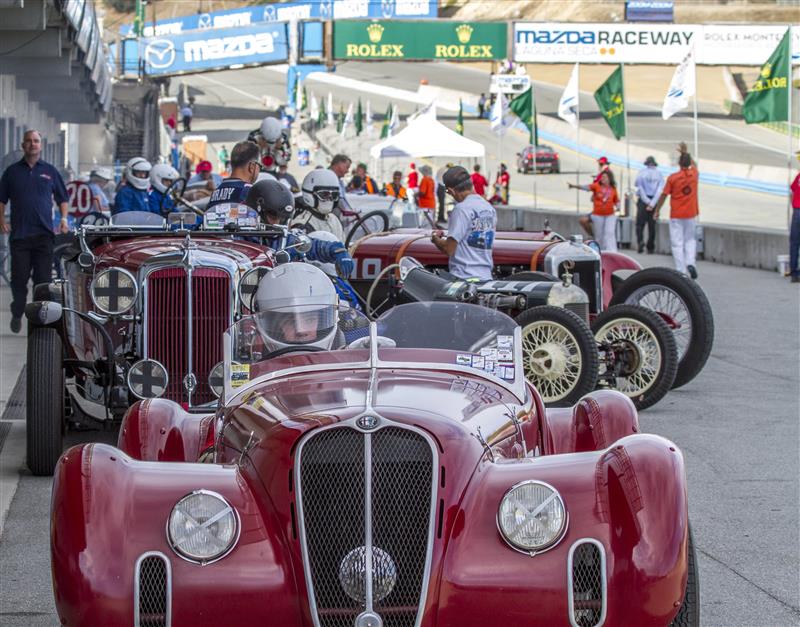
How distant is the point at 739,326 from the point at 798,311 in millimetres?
1631

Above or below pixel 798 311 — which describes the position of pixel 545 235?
above

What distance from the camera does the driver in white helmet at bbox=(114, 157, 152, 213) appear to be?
13.8 metres

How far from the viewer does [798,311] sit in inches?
683

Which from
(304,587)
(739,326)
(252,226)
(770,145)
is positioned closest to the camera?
(304,587)

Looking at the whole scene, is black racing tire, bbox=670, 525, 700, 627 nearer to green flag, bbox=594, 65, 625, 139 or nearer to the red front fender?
the red front fender

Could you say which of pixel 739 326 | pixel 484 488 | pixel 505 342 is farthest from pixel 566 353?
pixel 739 326

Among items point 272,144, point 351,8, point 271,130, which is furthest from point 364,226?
point 351,8

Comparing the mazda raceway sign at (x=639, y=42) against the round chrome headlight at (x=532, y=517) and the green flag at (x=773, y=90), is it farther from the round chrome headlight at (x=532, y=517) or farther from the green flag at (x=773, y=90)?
the round chrome headlight at (x=532, y=517)

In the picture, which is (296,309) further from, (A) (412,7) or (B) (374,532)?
(A) (412,7)

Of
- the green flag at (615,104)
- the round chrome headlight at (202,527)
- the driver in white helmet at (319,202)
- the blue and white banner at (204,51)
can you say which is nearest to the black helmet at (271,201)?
the driver in white helmet at (319,202)

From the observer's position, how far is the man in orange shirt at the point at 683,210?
2041 centimetres

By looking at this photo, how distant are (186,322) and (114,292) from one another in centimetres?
49

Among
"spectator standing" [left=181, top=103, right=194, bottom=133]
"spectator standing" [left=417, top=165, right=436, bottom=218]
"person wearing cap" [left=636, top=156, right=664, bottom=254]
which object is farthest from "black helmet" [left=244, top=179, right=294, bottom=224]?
"spectator standing" [left=181, top=103, right=194, bottom=133]

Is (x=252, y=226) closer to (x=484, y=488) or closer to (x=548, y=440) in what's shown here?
(x=548, y=440)
